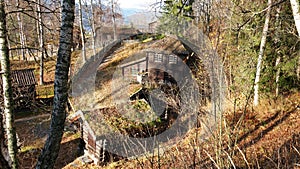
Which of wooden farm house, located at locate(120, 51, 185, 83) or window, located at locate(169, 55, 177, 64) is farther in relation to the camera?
window, located at locate(169, 55, 177, 64)

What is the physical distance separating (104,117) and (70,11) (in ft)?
23.0

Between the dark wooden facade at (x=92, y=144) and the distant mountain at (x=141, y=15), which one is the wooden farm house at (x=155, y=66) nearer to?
the distant mountain at (x=141, y=15)

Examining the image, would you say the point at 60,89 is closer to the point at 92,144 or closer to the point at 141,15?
the point at 141,15

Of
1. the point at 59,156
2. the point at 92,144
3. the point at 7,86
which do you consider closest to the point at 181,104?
the point at 92,144

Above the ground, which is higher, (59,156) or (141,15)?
(141,15)

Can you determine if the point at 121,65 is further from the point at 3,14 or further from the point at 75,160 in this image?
the point at 3,14

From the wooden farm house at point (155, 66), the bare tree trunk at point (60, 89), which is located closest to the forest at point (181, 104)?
the wooden farm house at point (155, 66)

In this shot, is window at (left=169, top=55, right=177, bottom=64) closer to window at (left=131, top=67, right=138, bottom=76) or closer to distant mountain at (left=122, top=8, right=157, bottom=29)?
window at (left=131, top=67, right=138, bottom=76)

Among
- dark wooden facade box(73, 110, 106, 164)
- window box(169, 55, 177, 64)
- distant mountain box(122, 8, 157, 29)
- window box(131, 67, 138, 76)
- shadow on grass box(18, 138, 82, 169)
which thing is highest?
distant mountain box(122, 8, 157, 29)

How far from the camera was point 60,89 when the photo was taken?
2.80 meters

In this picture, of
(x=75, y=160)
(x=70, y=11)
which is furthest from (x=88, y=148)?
(x=70, y=11)

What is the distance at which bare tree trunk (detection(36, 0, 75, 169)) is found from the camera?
2711 millimetres

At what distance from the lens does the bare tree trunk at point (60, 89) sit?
8.89 ft

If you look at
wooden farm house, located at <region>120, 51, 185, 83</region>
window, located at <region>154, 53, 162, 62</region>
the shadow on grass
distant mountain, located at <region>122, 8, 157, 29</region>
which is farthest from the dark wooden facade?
window, located at <region>154, 53, 162, 62</region>
